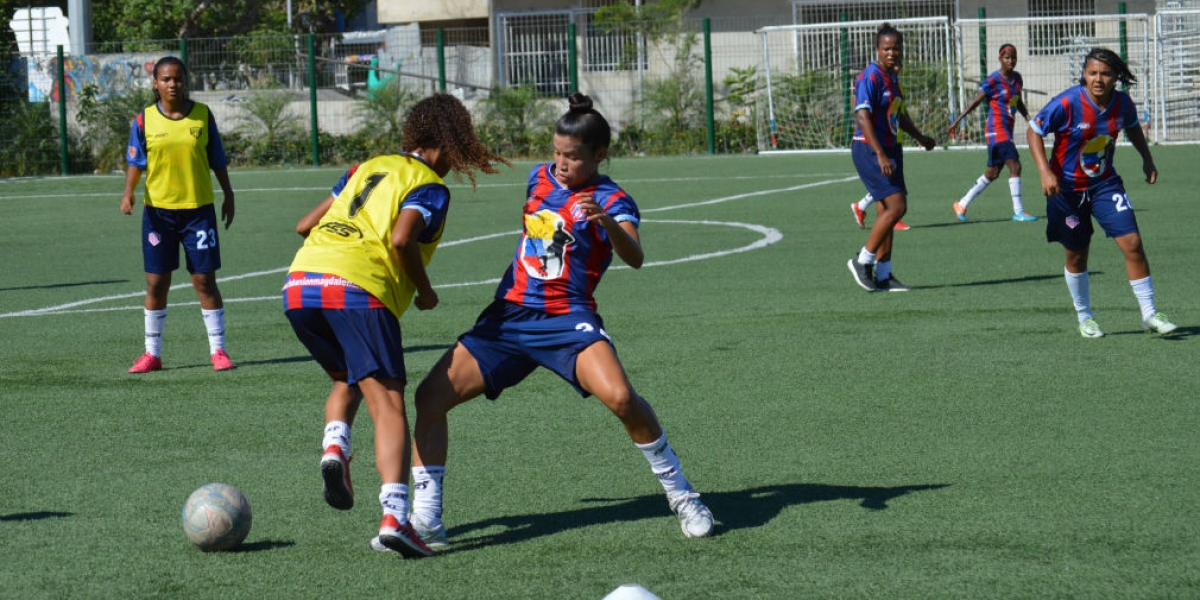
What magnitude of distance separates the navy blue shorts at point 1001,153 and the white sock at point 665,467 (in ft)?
40.8

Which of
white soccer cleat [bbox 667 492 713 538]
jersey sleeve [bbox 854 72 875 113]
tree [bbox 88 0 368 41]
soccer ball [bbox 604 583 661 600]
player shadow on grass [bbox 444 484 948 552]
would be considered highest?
tree [bbox 88 0 368 41]

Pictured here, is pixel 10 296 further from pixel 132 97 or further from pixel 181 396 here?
pixel 132 97

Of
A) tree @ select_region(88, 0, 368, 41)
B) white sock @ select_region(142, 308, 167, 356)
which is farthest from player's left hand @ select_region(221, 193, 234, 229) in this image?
tree @ select_region(88, 0, 368, 41)

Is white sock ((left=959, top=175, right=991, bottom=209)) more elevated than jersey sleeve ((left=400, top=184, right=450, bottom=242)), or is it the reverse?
jersey sleeve ((left=400, top=184, right=450, bottom=242))

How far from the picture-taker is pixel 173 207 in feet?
30.7

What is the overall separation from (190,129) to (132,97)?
74.0 feet

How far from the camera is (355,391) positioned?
218 inches

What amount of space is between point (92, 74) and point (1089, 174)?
88.9 feet

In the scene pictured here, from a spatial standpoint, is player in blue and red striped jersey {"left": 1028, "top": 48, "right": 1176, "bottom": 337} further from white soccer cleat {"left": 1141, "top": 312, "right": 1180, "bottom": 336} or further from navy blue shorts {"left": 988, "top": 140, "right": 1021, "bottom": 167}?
navy blue shorts {"left": 988, "top": 140, "right": 1021, "bottom": 167}

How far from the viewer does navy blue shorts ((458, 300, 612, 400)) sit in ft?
17.5

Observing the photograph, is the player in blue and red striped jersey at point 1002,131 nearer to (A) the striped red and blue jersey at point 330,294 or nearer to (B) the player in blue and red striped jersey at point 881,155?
(B) the player in blue and red striped jersey at point 881,155

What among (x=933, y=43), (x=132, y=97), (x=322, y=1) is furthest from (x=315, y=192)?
(x=322, y=1)

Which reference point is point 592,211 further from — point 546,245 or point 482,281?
point 482,281

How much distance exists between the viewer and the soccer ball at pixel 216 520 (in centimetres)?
514
